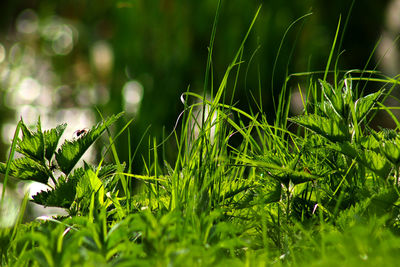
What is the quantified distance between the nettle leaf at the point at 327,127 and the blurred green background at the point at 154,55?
6.18 feet

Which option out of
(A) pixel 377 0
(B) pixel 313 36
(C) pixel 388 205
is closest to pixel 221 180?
(C) pixel 388 205

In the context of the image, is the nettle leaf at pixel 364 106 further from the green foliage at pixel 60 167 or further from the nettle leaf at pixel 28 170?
the nettle leaf at pixel 28 170

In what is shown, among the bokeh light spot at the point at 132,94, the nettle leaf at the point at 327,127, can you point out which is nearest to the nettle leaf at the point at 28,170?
the nettle leaf at the point at 327,127

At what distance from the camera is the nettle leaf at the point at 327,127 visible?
1178 mm

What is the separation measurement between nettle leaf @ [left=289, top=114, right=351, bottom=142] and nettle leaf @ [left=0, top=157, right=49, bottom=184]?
0.57m

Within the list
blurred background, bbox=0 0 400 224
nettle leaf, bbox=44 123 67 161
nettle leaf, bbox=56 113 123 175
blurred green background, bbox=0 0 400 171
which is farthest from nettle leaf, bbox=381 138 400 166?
blurred green background, bbox=0 0 400 171

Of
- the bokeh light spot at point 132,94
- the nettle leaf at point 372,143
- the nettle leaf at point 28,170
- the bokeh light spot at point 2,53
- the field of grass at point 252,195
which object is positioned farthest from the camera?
Answer: the bokeh light spot at point 2,53

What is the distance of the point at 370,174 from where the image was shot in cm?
131

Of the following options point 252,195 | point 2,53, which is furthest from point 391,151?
point 2,53

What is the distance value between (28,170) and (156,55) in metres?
2.70

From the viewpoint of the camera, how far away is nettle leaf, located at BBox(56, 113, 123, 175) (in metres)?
1.25

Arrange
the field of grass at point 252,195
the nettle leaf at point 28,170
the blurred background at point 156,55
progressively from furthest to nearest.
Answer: the blurred background at point 156,55
the nettle leaf at point 28,170
the field of grass at point 252,195

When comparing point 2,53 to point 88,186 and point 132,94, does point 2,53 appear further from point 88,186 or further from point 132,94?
point 88,186

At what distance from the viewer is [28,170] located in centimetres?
127
